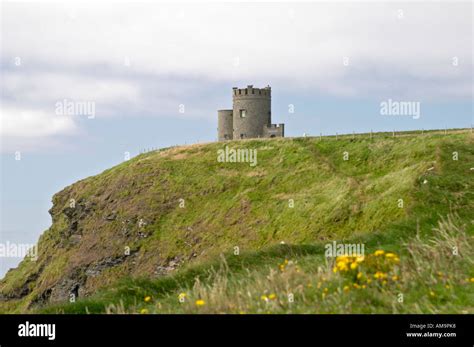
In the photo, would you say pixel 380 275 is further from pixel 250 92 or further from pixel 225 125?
pixel 225 125

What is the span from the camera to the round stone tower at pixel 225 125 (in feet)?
320

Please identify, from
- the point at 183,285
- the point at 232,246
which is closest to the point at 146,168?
the point at 232,246

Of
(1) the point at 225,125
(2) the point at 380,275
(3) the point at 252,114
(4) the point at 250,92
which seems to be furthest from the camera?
(1) the point at 225,125

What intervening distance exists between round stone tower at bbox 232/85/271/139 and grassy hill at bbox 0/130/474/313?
1070 cm

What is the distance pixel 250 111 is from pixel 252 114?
61 cm

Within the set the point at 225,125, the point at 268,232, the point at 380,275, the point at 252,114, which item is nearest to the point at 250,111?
the point at 252,114

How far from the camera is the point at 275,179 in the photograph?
66562 millimetres

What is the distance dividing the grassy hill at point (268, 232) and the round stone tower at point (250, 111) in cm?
1070

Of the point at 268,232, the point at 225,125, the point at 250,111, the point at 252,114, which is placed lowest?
the point at 268,232

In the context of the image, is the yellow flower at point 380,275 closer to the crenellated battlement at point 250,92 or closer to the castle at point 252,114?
the castle at point 252,114

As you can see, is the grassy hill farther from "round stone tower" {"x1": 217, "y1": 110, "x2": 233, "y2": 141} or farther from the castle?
"round stone tower" {"x1": 217, "y1": 110, "x2": 233, "y2": 141}

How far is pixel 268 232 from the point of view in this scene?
54906 millimetres

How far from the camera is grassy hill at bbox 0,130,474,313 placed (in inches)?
481

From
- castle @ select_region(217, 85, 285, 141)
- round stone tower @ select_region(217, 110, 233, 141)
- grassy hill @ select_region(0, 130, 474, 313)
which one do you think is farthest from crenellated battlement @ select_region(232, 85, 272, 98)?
grassy hill @ select_region(0, 130, 474, 313)
